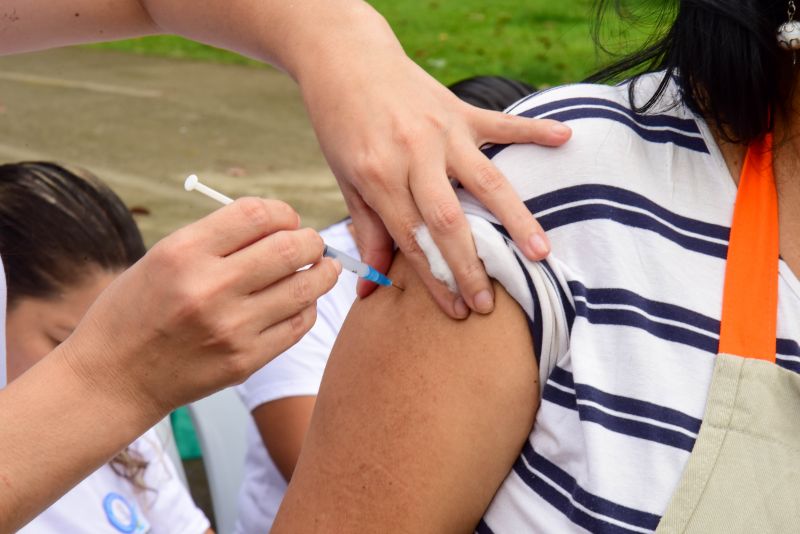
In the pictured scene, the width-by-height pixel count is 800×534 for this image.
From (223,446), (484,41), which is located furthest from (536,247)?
(484,41)

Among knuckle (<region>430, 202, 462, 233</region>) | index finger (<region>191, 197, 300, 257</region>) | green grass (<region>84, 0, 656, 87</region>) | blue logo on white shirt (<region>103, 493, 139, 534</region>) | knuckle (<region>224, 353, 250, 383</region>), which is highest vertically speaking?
index finger (<region>191, 197, 300, 257</region>)

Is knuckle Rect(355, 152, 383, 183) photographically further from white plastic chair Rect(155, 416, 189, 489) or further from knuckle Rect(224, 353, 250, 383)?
white plastic chair Rect(155, 416, 189, 489)

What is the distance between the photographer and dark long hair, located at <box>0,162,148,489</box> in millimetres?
2115

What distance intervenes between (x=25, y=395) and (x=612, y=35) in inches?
42.1

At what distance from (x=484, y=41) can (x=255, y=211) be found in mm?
8908

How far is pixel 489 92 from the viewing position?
280cm

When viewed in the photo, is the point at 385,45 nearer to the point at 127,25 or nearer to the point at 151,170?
the point at 127,25

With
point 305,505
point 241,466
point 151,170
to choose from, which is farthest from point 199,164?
point 305,505

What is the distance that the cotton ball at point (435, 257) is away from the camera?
45.6 inches

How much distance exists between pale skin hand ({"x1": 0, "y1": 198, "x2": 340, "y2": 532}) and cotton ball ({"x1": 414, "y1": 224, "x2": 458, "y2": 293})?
158mm

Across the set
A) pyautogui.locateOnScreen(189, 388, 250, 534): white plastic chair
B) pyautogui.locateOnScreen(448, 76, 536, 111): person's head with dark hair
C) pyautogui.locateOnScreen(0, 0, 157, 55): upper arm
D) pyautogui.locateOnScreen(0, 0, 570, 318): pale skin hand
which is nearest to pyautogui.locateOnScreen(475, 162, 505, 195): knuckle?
pyautogui.locateOnScreen(0, 0, 570, 318): pale skin hand

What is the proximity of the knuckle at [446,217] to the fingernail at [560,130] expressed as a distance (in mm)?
143

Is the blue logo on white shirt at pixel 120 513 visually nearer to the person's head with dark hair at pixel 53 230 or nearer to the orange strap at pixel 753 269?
the person's head with dark hair at pixel 53 230

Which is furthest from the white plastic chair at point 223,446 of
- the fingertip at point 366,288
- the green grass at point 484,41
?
the green grass at point 484,41
